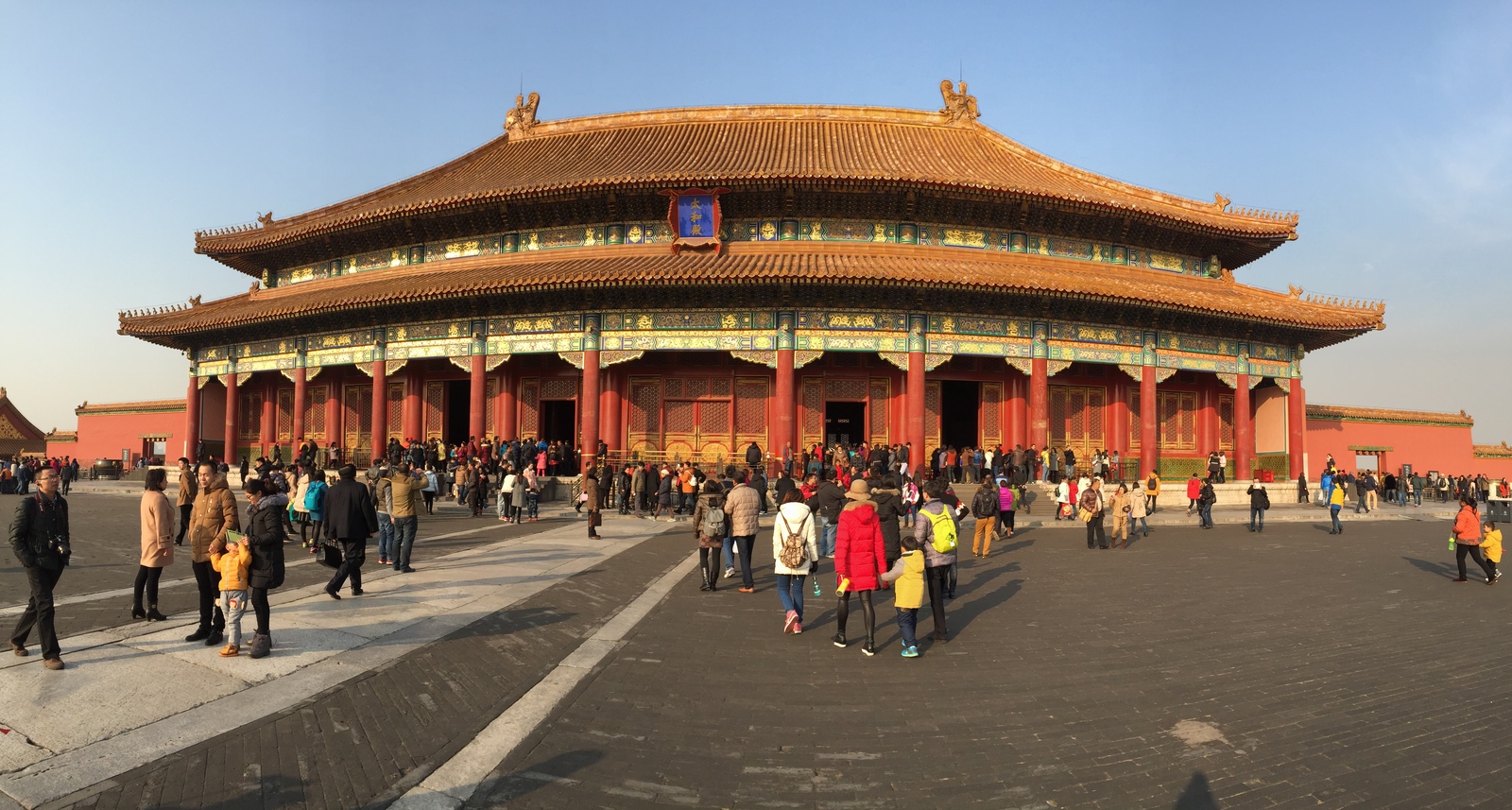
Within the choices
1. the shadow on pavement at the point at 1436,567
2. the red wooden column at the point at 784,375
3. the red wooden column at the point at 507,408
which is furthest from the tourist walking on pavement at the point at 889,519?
the red wooden column at the point at 507,408

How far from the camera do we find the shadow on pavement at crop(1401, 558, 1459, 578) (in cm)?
1214

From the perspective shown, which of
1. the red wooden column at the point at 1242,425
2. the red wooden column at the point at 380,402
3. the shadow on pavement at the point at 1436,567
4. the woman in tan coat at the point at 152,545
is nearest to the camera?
the woman in tan coat at the point at 152,545

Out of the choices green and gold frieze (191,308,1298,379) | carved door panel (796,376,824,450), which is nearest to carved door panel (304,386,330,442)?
green and gold frieze (191,308,1298,379)

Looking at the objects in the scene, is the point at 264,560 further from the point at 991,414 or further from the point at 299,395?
the point at 299,395

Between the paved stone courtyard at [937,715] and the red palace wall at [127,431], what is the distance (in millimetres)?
36715

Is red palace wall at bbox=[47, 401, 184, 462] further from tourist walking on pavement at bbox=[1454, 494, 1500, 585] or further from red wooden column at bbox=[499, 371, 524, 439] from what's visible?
tourist walking on pavement at bbox=[1454, 494, 1500, 585]

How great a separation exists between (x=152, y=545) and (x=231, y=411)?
2653cm

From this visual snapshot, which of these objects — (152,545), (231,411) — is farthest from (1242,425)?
(231,411)

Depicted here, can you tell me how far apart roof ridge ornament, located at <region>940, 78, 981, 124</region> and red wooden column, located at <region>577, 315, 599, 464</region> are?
16.3m

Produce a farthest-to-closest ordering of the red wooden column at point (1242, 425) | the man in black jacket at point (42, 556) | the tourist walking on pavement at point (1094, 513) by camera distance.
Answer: the red wooden column at point (1242, 425), the tourist walking on pavement at point (1094, 513), the man in black jacket at point (42, 556)

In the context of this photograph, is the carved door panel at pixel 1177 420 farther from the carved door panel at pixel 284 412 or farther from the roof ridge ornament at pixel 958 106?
the carved door panel at pixel 284 412

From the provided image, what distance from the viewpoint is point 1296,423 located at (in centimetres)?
2691

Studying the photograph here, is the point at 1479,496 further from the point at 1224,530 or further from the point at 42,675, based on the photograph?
the point at 42,675

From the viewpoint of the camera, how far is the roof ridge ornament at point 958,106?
2927 cm
